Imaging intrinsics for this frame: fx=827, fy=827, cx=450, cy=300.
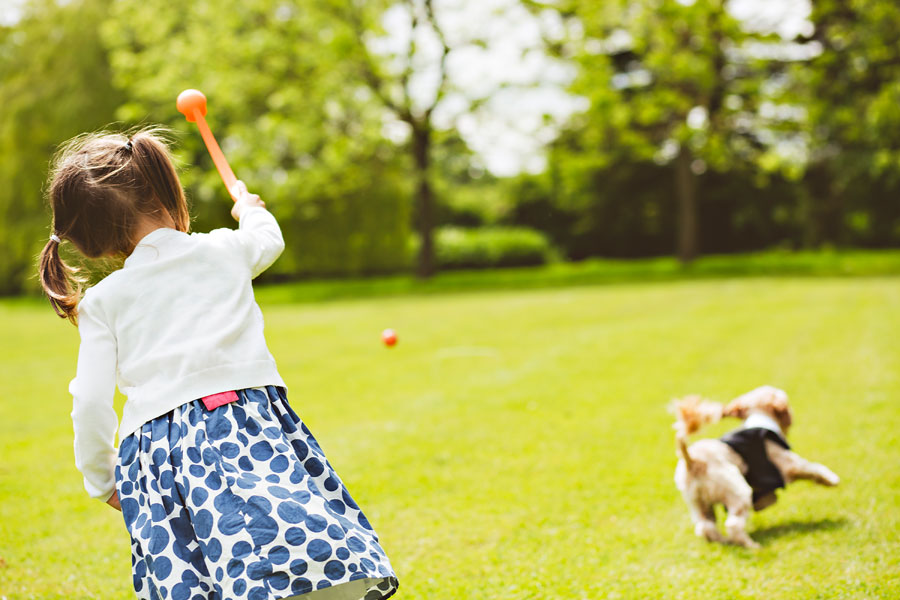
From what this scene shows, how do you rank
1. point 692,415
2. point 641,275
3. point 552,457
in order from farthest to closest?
point 641,275 → point 552,457 → point 692,415

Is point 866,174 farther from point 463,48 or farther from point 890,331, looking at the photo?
point 890,331

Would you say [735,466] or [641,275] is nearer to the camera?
[735,466]

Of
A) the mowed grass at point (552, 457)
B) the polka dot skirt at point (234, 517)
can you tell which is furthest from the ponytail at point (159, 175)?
the mowed grass at point (552, 457)

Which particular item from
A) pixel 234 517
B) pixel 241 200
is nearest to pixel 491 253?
pixel 241 200

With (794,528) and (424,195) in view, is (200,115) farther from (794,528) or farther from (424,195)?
(424,195)

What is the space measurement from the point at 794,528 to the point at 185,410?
2.66m

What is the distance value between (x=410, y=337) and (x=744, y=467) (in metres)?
7.27

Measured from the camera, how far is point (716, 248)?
29.0 m

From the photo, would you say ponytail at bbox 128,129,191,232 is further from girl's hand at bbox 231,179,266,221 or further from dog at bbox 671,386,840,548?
dog at bbox 671,386,840,548

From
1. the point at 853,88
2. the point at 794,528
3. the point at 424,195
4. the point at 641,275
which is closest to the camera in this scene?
the point at 794,528

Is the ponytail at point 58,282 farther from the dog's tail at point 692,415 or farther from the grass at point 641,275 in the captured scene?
the grass at point 641,275

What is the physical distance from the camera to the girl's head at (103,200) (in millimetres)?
1971

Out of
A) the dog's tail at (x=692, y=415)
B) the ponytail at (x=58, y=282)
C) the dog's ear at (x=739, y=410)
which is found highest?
the ponytail at (x=58, y=282)

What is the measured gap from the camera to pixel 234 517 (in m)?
1.81
